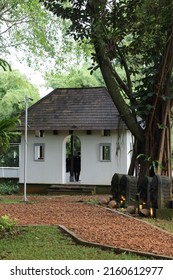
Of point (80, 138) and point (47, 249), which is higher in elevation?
point (80, 138)

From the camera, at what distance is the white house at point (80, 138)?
2219 cm

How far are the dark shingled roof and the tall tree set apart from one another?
5.92 meters

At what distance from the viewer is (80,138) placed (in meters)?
22.8

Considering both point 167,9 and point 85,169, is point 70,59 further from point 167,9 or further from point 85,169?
point 167,9

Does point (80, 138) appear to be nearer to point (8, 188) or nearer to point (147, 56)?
point (8, 188)

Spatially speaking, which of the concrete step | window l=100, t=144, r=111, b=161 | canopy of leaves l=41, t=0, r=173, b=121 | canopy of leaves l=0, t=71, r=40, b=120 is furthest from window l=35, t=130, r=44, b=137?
canopy of leaves l=0, t=71, r=40, b=120

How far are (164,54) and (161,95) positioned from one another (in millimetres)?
1160

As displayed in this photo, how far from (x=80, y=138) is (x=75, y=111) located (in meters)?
1.34

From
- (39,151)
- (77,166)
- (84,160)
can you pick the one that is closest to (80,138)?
(84,160)

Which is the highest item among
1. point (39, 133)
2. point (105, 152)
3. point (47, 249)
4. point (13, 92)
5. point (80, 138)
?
point (13, 92)

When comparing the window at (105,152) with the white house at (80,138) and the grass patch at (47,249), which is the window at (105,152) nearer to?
the white house at (80,138)

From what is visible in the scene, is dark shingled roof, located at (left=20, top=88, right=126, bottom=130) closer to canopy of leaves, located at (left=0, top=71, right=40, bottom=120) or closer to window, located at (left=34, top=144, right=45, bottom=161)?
window, located at (left=34, top=144, right=45, bottom=161)

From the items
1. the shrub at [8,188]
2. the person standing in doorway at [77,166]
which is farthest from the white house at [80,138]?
the person standing in doorway at [77,166]

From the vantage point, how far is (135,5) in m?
15.2
